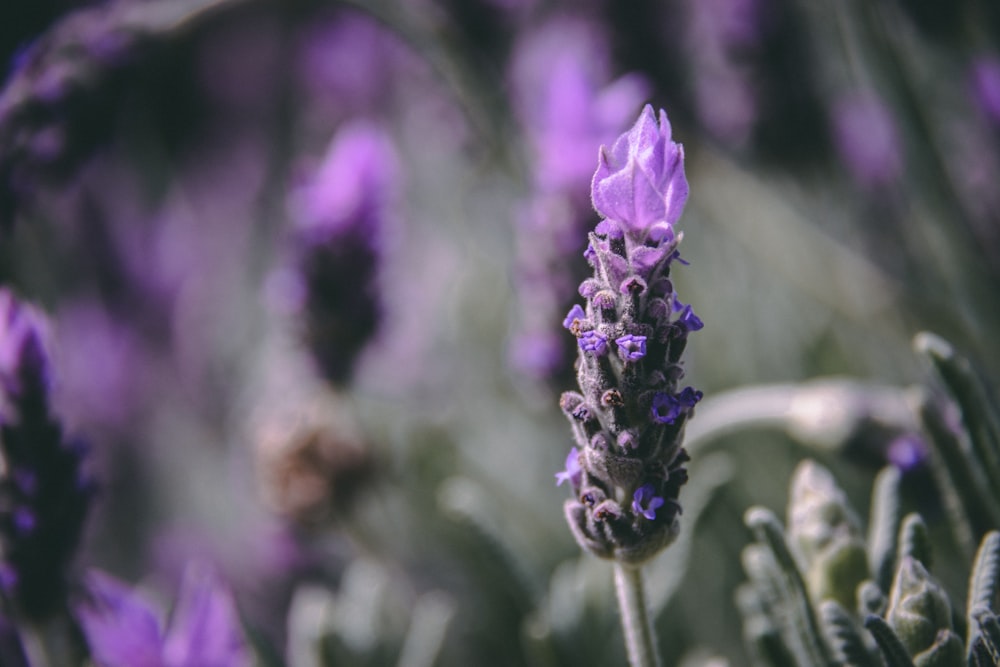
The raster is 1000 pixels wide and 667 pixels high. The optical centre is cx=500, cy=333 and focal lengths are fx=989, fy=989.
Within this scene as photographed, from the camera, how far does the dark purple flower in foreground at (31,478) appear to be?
2.71ft

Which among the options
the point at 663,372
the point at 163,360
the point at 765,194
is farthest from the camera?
the point at 163,360

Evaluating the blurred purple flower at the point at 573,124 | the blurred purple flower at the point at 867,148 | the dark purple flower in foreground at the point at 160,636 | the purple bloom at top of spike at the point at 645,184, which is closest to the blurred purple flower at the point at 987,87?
the blurred purple flower at the point at 867,148

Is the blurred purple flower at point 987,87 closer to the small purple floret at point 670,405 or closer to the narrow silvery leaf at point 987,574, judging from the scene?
the narrow silvery leaf at point 987,574

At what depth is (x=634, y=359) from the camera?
0.59m

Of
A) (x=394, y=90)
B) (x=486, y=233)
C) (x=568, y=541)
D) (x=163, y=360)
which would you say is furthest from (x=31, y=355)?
(x=394, y=90)

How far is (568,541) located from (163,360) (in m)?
0.91

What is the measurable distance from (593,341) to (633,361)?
28 mm

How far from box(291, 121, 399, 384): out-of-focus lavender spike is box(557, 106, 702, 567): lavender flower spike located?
2.24ft

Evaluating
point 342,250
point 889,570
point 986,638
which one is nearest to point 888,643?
point 986,638

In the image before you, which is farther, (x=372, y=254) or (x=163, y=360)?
(x=163, y=360)

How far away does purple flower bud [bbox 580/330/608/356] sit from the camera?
60cm

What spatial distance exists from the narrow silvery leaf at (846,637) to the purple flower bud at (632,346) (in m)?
0.25

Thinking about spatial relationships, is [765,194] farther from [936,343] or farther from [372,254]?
[936,343]

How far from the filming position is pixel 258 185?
2.59 m
